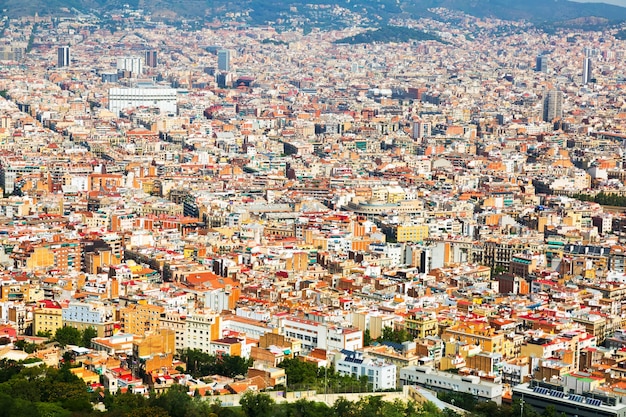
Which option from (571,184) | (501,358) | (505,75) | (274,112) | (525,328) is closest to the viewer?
(501,358)

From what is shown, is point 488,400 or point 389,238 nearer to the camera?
point 488,400

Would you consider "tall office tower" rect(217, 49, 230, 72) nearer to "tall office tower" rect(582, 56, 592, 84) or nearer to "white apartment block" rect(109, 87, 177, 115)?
"white apartment block" rect(109, 87, 177, 115)

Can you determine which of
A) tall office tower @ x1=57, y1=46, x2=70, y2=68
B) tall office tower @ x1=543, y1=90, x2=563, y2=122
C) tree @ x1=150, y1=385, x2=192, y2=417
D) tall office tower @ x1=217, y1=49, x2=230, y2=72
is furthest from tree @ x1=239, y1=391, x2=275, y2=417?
tall office tower @ x1=217, y1=49, x2=230, y2=72

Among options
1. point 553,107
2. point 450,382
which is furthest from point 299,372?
point 553,107

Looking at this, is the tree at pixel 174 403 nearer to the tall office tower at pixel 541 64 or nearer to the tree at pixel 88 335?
the tree at pixel 88 335

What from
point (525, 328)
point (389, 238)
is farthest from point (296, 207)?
point (525, 328)

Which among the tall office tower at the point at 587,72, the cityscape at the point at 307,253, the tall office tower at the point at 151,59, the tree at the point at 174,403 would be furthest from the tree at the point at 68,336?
the tall office tower at the point at 587,72

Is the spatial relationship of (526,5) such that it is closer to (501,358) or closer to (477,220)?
(477,220)

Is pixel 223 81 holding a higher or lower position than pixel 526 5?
lower
